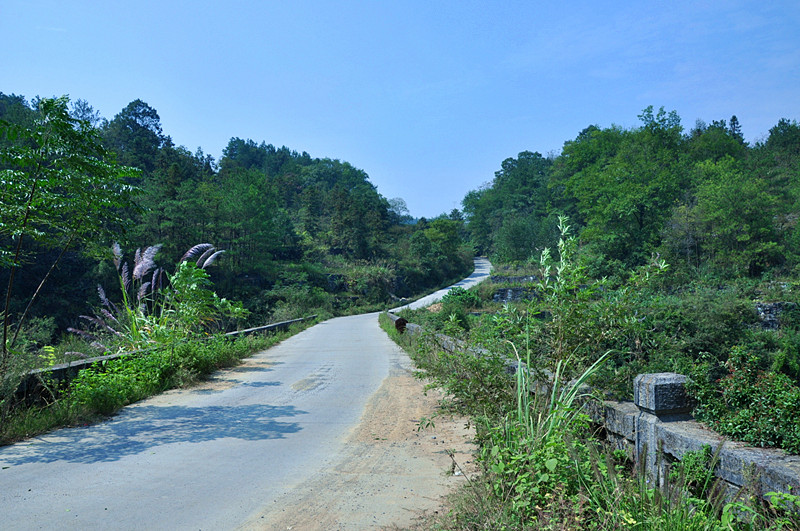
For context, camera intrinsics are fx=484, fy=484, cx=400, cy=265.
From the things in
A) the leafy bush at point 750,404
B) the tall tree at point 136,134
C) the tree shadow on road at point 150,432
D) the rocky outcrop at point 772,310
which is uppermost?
the tall tree at point 136,134

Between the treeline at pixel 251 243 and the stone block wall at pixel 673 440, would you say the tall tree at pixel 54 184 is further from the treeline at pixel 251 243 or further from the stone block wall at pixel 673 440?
the treeline at pixel 251 243

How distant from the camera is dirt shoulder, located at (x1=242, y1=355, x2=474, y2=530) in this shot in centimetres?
362

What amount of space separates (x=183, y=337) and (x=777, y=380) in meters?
10.1

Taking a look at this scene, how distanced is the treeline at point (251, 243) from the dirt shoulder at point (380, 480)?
2343 centimetres

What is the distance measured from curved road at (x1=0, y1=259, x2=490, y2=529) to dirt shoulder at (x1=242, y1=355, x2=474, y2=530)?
7.9 inches

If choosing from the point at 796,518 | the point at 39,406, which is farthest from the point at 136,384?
the point at 796,518

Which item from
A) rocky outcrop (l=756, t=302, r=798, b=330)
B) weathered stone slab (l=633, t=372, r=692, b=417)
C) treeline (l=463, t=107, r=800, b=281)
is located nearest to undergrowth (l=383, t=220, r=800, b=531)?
weathered stone slab (l=633, t=372, r=692, b=417)

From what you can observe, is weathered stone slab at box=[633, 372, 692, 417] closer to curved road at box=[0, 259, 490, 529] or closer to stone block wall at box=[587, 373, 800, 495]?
stone block wall at box=[587, 373, 800, 495]

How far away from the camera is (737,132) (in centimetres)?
7512

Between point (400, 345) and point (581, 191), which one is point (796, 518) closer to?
point (400, 345)

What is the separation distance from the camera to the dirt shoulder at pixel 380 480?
3.62 m

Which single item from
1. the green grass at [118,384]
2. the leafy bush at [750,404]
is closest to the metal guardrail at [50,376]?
the green grass at [118,384]

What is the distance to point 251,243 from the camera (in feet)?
142

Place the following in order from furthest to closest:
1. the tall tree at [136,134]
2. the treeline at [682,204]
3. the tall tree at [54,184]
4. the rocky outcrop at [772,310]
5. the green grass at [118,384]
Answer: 1. the tall tree at [136,134]
2. the treeline at [682,204]
3. the rocky outcrop at [772,310]
4. the green grass at [118,384]
5. the tall tree at [54,184]
